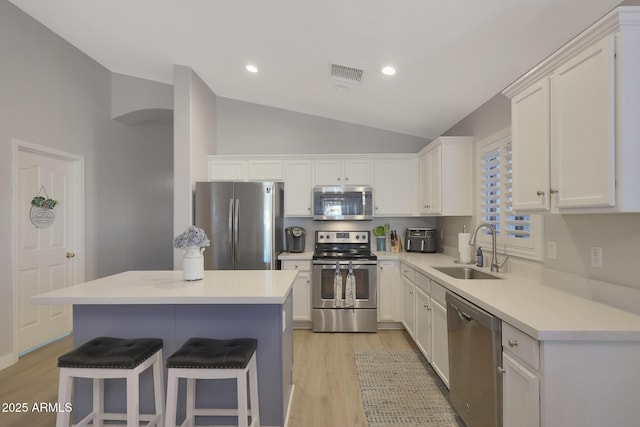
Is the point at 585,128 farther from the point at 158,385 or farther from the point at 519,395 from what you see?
the point at 158,385

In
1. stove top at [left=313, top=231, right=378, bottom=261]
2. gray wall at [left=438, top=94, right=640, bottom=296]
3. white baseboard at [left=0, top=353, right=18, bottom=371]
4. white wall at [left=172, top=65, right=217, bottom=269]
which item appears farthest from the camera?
stove top at [left=313, top=231, right=378, bottom=261]

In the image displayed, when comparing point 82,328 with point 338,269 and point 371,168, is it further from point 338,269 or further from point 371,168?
point 371,168

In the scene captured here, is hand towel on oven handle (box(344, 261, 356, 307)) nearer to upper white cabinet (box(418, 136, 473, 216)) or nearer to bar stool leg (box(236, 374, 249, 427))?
upper white cabinet (box(418, 136, 473, 216))

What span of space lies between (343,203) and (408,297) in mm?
1383

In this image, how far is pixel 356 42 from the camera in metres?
2.54

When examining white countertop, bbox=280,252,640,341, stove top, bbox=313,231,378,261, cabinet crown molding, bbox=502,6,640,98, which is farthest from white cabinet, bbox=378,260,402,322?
cabinet crown molding, bbox=502,6,640,98

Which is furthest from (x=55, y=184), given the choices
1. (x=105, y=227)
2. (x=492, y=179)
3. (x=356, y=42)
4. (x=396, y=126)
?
(x=492, y=179)

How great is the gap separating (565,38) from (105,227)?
520 centimetres

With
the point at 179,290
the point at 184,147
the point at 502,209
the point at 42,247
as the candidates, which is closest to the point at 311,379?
the point at 179,290

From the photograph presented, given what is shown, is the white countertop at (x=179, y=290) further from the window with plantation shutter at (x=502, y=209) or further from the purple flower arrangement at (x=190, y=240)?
the window with plantation shutter at (x=502, y=209)

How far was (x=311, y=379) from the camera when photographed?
2695mm

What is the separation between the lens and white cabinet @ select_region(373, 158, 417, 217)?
4137mm

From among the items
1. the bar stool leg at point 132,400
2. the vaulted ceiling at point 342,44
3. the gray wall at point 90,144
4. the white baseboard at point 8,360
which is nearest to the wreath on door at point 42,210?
the gray wall at point 90,144

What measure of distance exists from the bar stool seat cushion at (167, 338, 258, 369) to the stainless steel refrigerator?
186cm
